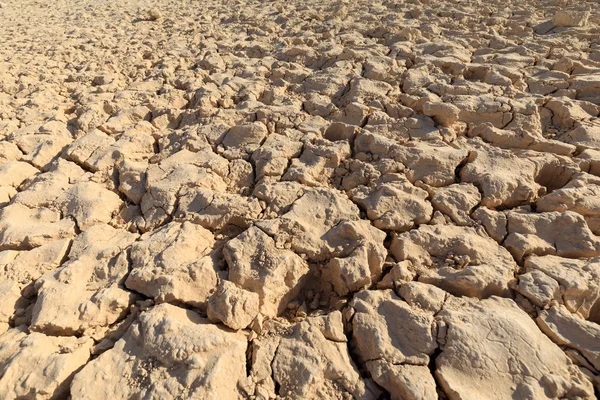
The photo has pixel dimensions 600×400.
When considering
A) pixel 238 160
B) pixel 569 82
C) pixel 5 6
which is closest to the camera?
pixel 238 160

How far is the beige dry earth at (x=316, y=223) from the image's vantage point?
1.15 metres

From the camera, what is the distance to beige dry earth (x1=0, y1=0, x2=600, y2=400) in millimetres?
1152

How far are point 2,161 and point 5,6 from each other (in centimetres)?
567

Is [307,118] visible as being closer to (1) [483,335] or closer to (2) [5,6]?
(1) [483,335]

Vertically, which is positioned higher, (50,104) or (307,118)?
(307,118)

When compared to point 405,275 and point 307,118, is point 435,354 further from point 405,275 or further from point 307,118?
point 307,118

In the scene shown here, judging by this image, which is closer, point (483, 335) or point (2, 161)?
point (483, 335)

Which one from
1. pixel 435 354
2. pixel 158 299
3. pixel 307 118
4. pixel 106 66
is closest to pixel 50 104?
pixel 106 66

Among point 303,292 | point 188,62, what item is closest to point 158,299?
point 303,292

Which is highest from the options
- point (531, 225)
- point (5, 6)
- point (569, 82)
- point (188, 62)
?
point (569, 82)

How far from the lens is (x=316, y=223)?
1641mm

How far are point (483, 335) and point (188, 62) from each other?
3.36 meters

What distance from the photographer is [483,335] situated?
45.7 inches

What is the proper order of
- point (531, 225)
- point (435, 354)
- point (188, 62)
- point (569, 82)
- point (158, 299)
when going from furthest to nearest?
1. point (188, 62)
2. point (569, 82)
3. point (531, 225)
4. point (158, 299)
5. point (435, 354)
